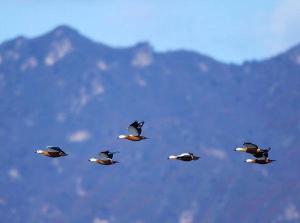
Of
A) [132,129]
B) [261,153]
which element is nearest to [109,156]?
[132,129]

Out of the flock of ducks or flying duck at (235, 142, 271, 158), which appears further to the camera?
the flock of ducks

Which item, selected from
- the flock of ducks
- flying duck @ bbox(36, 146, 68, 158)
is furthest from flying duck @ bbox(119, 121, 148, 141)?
flying duck @ bbox(36, 146, 68, 158)

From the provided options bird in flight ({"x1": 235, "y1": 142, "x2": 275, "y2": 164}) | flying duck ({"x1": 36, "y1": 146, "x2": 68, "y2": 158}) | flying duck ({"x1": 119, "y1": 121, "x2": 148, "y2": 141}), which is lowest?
flying duck ({"x1": 36, "y1": 146, "x2": 68, "y2": 158})

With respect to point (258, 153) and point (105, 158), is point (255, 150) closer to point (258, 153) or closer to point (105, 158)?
point (258, 153)

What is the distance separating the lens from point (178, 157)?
258 ft

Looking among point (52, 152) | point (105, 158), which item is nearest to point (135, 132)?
point (105, 158)

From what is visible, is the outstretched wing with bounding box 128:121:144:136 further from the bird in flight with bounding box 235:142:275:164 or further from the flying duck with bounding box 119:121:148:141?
the bird in flight with bounding box 235:142:275:164

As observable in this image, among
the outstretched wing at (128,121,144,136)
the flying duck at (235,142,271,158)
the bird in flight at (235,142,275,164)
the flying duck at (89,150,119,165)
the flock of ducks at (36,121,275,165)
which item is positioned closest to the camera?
the flying duck at (235,142,271,158)

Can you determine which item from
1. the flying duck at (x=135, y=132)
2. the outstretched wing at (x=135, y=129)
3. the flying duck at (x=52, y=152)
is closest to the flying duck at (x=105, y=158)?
the flying duck at (x=135, y=132)

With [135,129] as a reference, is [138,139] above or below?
below

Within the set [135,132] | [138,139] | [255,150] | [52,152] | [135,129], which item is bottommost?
[52,152]

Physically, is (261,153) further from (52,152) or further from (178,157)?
(52,152)

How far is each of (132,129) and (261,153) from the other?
773 centimetres

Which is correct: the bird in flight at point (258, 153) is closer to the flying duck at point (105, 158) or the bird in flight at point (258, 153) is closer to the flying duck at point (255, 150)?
the flying duck at point (255, 150)
